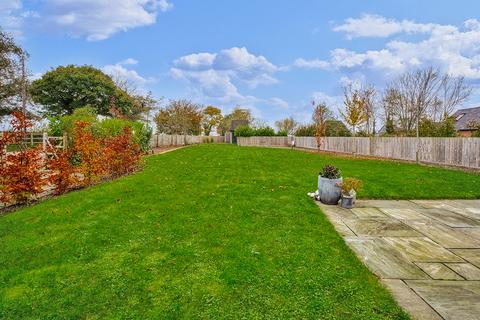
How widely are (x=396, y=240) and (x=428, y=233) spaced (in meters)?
0.78

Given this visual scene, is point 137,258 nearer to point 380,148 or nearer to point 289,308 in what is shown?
point 289,308

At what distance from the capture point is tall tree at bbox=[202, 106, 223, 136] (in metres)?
69.7

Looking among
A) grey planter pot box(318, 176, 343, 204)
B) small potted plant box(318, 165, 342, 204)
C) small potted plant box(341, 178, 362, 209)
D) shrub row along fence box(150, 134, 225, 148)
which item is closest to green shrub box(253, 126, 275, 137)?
shrub row along fence box(150, 134, 225, 148)

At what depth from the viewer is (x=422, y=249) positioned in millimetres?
4305

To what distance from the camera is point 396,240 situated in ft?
15.3

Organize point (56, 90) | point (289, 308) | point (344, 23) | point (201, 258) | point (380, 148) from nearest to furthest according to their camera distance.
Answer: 1. point (289, 308)
2. point (201, 258)
3. point (344, 23)
4. point (380, 148)
5. point (56, 90)

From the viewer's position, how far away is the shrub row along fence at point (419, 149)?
13078 mm

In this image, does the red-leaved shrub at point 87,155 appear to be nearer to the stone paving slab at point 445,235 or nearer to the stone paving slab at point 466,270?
the stone paving slab at point 445,235

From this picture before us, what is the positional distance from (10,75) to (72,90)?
9.49m

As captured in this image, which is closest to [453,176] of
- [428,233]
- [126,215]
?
[428,233]

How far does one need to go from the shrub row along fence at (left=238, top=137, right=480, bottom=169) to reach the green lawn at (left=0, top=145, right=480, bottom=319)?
10.3 meters

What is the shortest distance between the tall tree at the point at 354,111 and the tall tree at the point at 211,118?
43.6m

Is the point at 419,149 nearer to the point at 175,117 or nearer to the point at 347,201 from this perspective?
the point at 347,201

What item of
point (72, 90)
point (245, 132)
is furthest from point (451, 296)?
point (245, 132)
